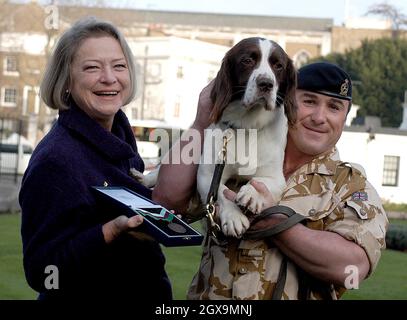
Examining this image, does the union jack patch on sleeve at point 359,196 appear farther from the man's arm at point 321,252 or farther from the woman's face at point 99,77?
the woman's face at point 99,77

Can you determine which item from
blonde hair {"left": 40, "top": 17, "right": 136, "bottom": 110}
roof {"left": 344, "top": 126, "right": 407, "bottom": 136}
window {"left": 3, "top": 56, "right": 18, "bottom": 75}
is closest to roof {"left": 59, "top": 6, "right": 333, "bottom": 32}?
window {"left": 3, "top": 56, "right": 18, "bottom": 75}

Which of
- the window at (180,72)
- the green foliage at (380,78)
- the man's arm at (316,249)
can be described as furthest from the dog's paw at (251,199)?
the window at (180,72)

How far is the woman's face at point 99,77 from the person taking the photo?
11.7 ft

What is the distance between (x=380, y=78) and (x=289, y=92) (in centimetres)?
6412

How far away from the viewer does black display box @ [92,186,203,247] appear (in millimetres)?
2977

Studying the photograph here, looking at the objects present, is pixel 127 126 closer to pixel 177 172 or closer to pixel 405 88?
pixel 177 172

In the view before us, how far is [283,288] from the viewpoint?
3.28 metres

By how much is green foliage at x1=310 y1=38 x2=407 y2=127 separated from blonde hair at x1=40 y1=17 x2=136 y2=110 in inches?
2367

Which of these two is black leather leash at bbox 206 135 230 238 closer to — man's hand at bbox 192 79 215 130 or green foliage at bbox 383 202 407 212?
man's hand at bbox 192 79 215 130

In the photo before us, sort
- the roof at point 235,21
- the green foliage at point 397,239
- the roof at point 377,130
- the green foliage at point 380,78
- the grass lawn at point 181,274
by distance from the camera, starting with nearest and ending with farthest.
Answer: the grass lawn at point 181,274 → the green foliage at point 397,239 → the roof at point 377,130 → the green foliage at point 380,78 → the roof at point 235,21

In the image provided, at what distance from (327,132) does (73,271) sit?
124 cm

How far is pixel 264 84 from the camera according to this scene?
3.31 meters
